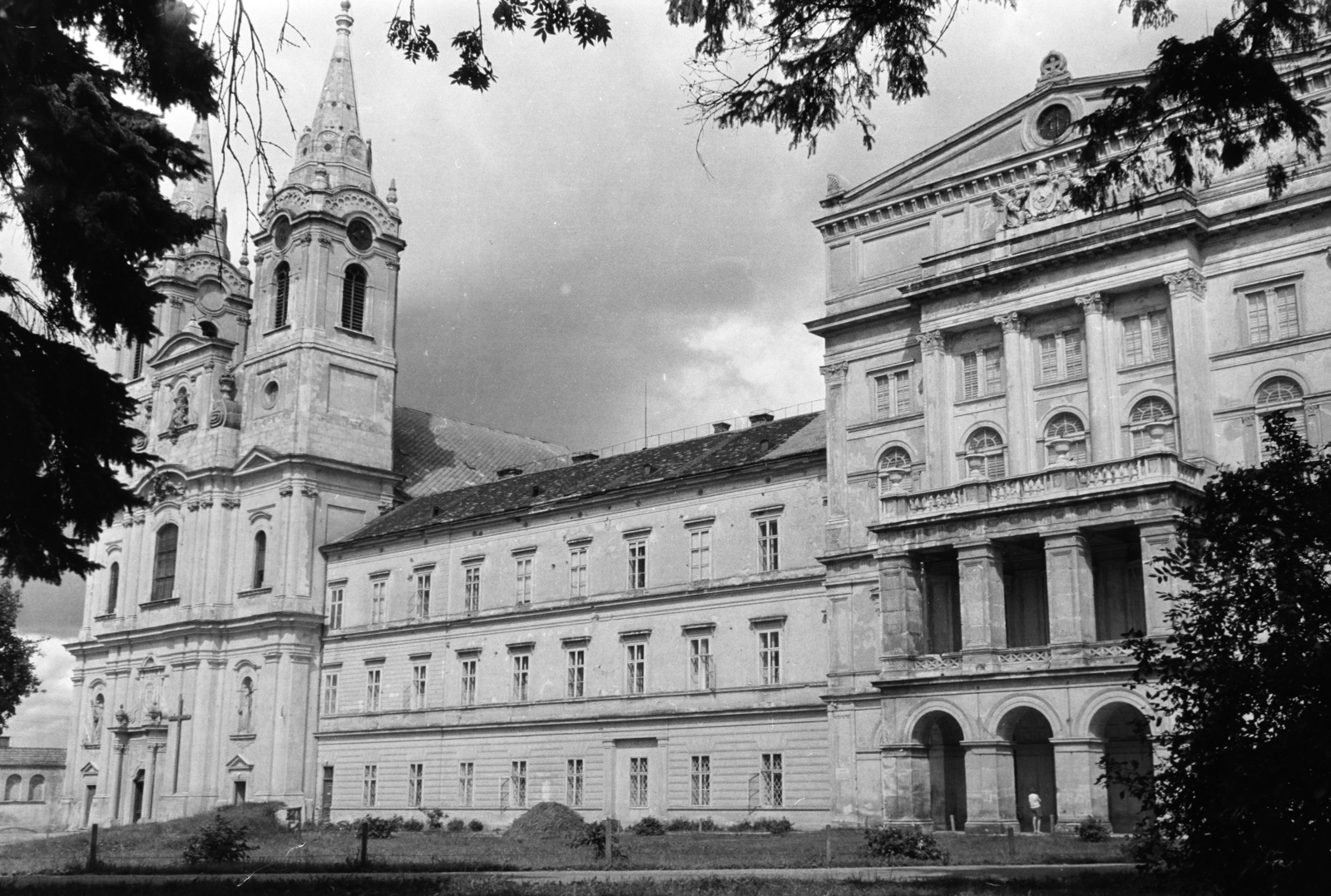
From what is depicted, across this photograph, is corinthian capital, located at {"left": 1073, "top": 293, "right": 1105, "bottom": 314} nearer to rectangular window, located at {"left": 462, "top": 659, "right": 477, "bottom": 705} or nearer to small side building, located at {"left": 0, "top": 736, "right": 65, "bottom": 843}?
rectangular window, located at {"left": 462, "top": 659, "right": 477, "bottom": 705}

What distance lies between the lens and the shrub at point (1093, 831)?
3209 centimetres

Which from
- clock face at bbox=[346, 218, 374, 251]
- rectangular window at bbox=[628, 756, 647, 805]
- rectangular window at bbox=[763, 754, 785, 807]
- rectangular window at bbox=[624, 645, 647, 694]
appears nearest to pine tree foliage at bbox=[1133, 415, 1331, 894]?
rectangular window at bbox=[763, 754, 785, 807]

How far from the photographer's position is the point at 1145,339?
38.3 m

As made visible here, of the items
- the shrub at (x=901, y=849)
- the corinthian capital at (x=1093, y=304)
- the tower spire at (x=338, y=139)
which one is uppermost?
the tower spire at (x=338, y=139)

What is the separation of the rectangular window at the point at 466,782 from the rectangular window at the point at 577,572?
8024mm

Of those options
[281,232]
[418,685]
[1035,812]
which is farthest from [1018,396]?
[281,232]

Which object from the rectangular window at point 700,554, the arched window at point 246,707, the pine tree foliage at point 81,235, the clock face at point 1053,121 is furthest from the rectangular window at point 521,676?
the pine tree foliage at point 81,235

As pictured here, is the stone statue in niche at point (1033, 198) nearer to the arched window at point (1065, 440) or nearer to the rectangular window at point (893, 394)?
the rectangular window at point (893, 394)

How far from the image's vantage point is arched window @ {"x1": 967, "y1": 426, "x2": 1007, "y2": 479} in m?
40.6

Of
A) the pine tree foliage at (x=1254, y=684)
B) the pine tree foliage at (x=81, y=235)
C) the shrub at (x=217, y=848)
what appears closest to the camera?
the pine tree foliage at (x=1254, y=684)

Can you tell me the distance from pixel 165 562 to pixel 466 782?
21.3 m

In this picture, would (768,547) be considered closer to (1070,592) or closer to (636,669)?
(636,669)

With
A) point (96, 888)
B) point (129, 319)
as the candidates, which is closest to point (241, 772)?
point (96, 888)

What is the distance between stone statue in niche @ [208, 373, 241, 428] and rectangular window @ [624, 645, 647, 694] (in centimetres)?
2530
